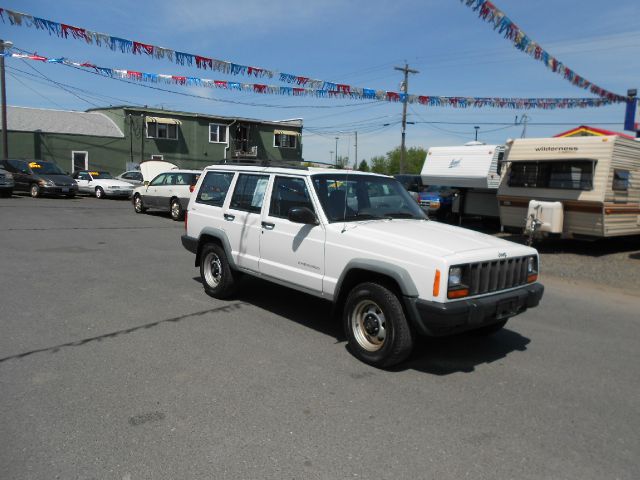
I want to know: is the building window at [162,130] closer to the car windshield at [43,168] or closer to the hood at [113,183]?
the hood at [113,183]

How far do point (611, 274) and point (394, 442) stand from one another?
8.56 metres

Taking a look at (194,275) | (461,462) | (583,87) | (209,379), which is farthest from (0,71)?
(461,462)

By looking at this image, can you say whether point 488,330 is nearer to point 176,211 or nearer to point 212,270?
point 212,270

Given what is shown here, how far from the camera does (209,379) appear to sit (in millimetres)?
4223

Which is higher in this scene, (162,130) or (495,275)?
(162,130)

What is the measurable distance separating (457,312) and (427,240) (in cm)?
75

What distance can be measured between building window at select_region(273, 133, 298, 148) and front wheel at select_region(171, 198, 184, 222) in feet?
88.7

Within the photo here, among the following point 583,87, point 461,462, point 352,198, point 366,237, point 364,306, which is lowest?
point 461,462

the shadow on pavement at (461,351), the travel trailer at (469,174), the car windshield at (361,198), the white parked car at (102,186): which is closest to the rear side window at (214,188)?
the car windshield at (361,198)

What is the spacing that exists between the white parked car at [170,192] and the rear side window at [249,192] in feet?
33.5

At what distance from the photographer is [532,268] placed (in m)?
5.05

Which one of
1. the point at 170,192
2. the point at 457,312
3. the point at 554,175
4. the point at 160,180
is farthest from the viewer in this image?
the point at 160,180

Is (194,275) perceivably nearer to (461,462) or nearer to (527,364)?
(527,364)

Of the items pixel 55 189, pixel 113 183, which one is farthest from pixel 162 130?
pixel 55 189
